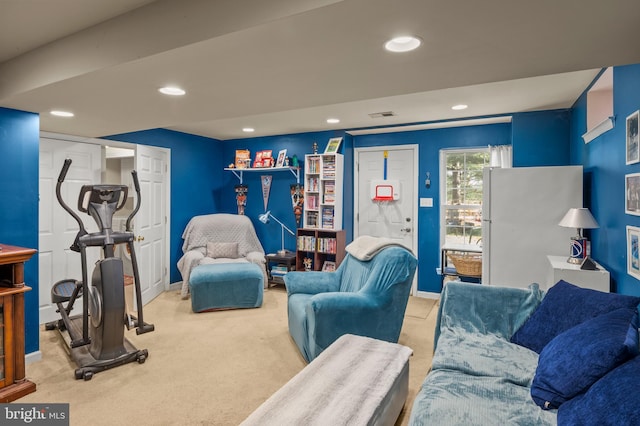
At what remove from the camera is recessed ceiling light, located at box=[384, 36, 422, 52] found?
1.51 m

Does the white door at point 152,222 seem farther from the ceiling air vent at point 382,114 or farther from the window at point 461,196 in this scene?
the window at point 461,196

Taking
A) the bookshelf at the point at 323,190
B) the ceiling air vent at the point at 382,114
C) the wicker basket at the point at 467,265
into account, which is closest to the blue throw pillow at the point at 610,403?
the wicker basket at the point at 467,265

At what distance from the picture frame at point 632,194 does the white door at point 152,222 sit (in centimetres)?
462

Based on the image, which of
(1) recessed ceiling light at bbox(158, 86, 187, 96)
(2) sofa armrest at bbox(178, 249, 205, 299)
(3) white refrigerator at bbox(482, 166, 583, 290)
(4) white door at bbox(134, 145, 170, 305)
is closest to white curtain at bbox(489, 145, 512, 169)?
(3) white refrigerator at bbox(482, 166, 583, 290)

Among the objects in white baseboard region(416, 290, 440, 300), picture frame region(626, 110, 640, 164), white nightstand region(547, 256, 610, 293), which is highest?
picture frame region(626, 110, 640, 164)

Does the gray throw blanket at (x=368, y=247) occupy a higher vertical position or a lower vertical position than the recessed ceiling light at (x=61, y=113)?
lower

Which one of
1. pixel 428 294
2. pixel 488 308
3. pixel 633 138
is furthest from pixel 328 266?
pixel 633 138

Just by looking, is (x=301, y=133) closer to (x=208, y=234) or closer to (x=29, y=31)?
(x=208, y=234)

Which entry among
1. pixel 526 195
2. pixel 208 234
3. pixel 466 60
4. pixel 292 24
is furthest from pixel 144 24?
pixel 208 234

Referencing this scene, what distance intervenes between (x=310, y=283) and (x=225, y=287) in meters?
1.19

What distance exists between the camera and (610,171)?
2568mm

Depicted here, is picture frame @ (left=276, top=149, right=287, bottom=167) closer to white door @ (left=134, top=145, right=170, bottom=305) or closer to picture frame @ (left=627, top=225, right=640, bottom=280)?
white door @ (left=134, top=145, right=170, bottom=305)

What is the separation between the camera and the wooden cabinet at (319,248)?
195 inches

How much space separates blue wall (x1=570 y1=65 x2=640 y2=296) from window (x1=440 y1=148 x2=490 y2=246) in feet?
4.71
